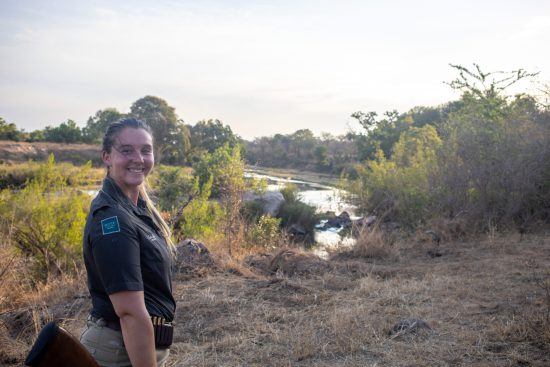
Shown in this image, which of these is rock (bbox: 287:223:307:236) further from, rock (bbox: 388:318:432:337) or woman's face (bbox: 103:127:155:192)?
woman's face (bbox: 103:127:155:192)

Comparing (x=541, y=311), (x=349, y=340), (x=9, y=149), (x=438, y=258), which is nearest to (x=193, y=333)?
(x=349, y=340)

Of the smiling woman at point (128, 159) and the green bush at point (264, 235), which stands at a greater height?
the smiling woman at point (128, 159)

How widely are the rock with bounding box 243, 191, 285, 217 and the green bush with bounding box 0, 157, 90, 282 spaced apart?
10400 millimetres

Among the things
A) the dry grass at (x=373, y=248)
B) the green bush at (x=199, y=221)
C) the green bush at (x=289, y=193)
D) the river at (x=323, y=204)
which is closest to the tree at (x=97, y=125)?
the river at (x=323, y=204)

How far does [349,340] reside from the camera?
493cm

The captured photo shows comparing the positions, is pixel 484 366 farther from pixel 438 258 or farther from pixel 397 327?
pixel 438 258

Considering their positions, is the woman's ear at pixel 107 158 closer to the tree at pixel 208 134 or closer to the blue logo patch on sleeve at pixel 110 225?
the blue logo patch on sleeve at pixel 110 225

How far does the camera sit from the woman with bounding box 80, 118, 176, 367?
1906mm

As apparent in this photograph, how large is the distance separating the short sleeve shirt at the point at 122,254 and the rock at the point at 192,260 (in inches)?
229

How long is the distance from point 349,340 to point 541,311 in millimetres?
2244

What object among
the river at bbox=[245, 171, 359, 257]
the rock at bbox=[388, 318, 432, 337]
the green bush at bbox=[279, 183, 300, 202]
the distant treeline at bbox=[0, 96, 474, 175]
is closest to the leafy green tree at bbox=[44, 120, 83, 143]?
the distant treeline at bbox=[0, 96, 474, 175]

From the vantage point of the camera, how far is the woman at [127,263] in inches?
75.0

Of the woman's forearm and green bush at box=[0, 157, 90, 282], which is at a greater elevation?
the woman's forearm

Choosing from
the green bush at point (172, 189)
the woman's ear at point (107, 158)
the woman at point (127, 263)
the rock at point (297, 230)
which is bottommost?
the rock at point (297, 230)
